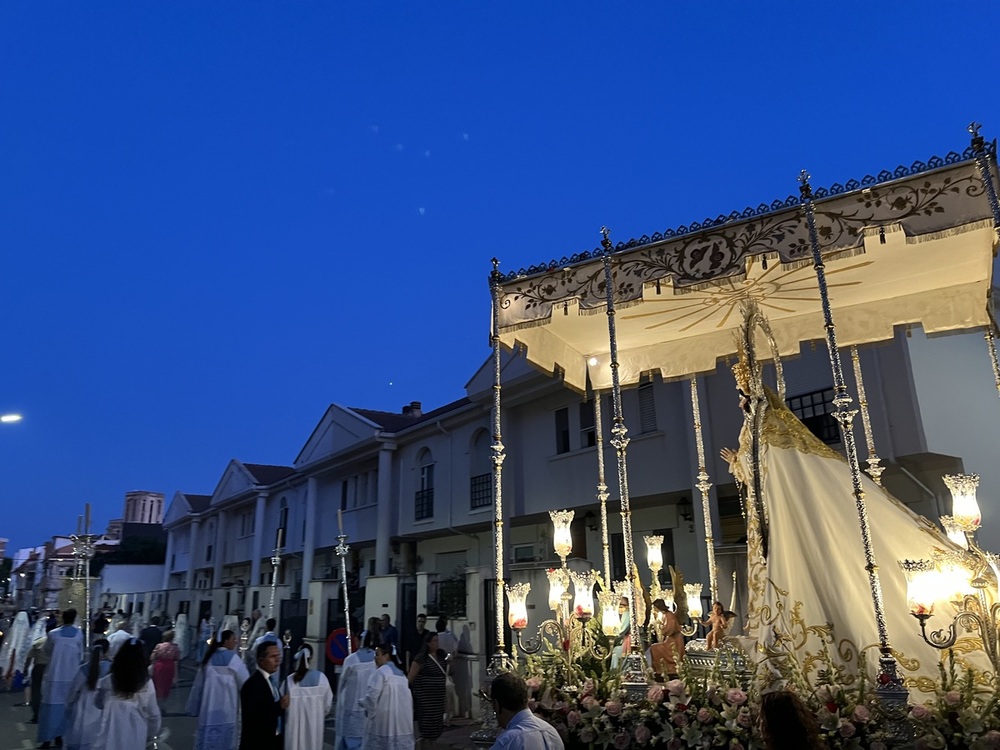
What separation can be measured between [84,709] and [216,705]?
92.0 inches

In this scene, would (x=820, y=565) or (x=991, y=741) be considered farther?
(x=820, y=565)

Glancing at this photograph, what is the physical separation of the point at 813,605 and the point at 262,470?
35.5 m

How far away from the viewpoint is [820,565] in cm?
687

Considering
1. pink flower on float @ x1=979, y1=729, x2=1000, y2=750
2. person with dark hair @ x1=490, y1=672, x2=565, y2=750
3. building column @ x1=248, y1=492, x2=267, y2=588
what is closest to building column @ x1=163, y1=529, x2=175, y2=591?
building column @ x1=248, y1=492, x2=267, y2=588

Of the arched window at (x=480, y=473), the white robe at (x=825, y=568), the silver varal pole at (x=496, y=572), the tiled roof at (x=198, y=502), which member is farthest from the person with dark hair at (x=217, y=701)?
the tiled roof at (x=198, y=502)

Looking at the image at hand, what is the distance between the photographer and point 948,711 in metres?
4.75

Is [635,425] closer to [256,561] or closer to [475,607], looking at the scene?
[475,607]

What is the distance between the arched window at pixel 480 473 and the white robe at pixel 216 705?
12.7 metres

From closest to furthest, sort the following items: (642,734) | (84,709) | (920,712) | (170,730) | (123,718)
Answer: (920,712), (642,734), (123,718), (84,709), (170,730)

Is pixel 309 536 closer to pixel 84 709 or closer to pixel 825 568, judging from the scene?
pixel 84 709

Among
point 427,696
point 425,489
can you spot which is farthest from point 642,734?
point 425,489

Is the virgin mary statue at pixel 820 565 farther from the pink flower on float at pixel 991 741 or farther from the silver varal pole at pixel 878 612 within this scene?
the pink flower on float at pixel 991 741

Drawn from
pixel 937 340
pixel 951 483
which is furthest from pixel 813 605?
pixel 937 340

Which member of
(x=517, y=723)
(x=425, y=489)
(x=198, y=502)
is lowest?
(x=517, y=723)
